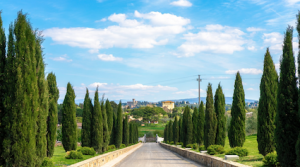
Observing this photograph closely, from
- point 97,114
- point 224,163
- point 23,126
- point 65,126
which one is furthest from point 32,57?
point 97,114

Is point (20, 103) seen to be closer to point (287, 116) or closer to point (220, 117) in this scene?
point (287, 116)

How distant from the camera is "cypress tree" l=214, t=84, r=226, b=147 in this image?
77.5 ft

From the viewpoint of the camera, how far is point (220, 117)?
24.2 metres

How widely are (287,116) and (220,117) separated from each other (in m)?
14.7

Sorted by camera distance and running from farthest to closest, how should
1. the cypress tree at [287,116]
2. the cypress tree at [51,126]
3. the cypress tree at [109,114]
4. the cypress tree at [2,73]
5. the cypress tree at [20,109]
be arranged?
the cypress tree at [109,114], the cypress tree at [51,126], the cypress tree at [287,116], the cypress tree at [2,73], the cypress tree at [20,109]

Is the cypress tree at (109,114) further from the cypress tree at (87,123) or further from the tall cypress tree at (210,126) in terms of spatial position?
the tall cypress tree at (210,126)

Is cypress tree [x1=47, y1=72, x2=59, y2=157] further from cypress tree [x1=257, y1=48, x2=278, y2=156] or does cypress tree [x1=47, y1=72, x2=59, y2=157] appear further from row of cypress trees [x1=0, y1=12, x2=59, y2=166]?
cypress tree [x1=257, y1=48, x2=278, y2=156]

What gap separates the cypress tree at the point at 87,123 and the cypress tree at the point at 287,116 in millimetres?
16000

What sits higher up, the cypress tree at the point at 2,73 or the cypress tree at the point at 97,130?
the cypress tree at the point at 2,73

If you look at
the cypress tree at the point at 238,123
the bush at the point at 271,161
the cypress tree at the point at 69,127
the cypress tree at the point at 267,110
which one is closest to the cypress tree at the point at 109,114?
the cypress tree at the point at 69,127

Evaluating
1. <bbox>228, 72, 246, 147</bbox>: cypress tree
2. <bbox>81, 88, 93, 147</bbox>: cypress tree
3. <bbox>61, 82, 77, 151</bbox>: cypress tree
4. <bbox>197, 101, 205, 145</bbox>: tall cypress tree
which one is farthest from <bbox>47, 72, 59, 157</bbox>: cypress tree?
<bbox>197, 101, 205, 145</bbox>: tall cypress tree

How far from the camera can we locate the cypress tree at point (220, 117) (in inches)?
930

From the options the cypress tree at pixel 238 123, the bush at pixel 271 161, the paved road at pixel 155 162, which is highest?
the cypress tree at pixel 238 123

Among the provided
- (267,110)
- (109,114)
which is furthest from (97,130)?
(267,110)
